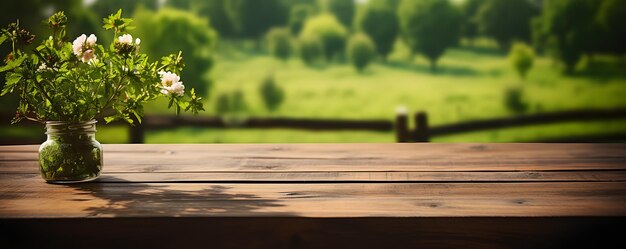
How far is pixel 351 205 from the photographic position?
124 centimetres

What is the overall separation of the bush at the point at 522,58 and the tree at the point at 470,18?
1.76 metres

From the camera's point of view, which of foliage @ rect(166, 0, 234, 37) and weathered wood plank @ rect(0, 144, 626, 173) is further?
foliage @ rect(166, 0, 234, 37)

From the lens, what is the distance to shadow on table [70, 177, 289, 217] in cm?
121

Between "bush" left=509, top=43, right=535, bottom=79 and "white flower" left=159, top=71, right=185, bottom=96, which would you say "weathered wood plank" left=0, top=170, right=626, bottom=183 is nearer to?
"white flower" left=159, top=71, right=185, bottom=96

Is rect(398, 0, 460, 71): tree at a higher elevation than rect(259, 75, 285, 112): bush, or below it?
higher

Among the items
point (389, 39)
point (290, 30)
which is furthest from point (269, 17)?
point (389, 39)

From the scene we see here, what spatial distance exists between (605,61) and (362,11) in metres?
9.73

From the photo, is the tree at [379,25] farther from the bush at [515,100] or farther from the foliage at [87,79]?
the foliage at [87,79]

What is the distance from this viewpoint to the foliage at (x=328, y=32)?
25.5m

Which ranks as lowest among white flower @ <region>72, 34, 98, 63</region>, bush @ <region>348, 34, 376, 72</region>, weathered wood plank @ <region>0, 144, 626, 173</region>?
weathered wood plank @ <region>0, 144, 626, 173</region>

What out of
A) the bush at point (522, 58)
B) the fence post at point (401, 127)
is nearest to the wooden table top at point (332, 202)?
the fence post at point (401, 127)

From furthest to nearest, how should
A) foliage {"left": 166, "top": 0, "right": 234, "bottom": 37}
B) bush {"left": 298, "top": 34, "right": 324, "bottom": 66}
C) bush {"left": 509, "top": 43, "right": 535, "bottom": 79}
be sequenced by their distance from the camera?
foliage {"left": 166, "top": 0, "right": 234, "bottom": 37}, bush {"left": 298, "top": 34, "right": 324, "bottom": 66}, bush {"left": 509, "top": 43, "right": 535, "bottom": 79}

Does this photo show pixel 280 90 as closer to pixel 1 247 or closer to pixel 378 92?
pixel 378 92

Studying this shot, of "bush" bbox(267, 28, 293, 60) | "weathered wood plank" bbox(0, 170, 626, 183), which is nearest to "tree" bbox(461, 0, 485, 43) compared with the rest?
"bush" bbox(267, 28, 293, 60)
